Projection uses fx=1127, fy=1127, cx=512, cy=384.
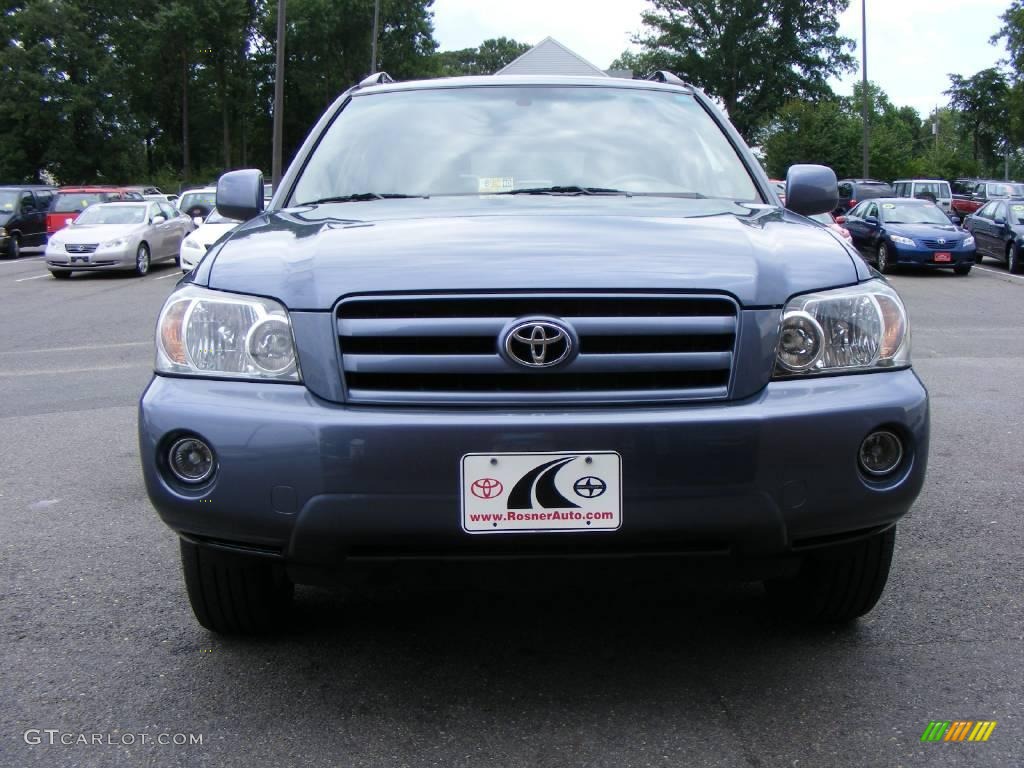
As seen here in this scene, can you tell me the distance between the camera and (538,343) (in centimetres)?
259

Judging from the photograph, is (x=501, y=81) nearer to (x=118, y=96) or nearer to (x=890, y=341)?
(x=890, y=341)

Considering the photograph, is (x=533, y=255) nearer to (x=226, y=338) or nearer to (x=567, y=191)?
(x=226, y=338)

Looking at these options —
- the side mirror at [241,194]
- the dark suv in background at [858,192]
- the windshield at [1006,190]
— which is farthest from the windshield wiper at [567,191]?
the windshield at [1006,190]

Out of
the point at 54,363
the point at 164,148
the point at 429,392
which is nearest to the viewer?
the point at 429,392

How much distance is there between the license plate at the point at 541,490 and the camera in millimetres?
2537

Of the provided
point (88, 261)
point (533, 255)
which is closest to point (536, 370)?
point (533, 255)

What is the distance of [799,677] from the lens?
9.96 ft

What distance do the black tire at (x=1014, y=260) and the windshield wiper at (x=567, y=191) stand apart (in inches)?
810

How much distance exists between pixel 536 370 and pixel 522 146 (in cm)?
160

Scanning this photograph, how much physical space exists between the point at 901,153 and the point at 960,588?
4748 cm

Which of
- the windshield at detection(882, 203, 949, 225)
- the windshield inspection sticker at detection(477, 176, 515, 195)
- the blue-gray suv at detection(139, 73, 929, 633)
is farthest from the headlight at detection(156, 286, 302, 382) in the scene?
the windshield at detection(882, 203, 949, 225)

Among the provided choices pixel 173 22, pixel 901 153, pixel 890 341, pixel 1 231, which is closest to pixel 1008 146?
pixel 901 153

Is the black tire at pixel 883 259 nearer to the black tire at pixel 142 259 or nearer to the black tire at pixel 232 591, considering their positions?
the black tire at pixel 142 259

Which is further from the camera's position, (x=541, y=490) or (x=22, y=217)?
(x=22, y=217)
